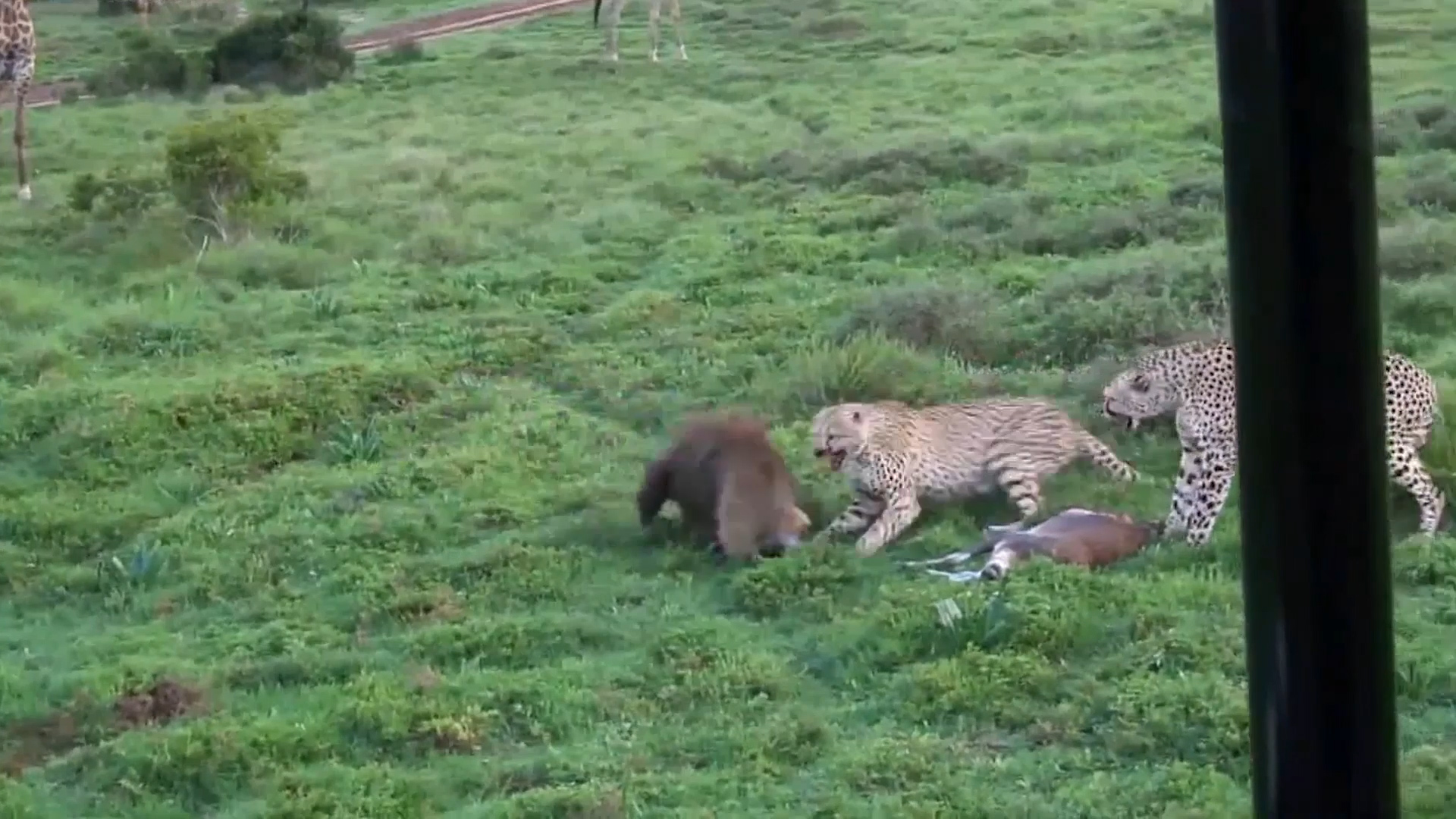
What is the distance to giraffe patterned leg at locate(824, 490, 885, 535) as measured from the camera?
525 cm

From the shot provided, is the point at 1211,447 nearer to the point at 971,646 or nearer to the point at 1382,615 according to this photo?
the point at 971,646

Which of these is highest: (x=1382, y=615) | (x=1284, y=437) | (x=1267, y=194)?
(x=1267, y=194)

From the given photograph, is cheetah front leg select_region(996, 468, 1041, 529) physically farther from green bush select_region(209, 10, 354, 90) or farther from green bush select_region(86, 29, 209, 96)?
green bush select_region(86, 29, 209, 96)

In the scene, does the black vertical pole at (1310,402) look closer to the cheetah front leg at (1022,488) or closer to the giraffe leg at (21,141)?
the cheetah front leg at (1022,488)

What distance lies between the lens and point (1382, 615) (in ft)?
4.24

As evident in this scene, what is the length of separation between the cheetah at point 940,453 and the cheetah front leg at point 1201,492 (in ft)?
1.55

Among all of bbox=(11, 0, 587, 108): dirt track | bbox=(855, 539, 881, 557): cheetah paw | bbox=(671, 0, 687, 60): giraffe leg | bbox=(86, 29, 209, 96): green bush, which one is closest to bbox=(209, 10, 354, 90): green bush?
bbox=(86, 29, 209, 96): green bush

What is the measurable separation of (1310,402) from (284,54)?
13535 millimetres

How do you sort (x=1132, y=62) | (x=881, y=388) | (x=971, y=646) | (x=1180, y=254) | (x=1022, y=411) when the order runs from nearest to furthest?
(x=971, y=646)
(x=1022, y=411)
(x=881, y=388)
(x=1180, y=254)
(x=1132, y=62)

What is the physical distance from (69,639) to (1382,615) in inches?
162

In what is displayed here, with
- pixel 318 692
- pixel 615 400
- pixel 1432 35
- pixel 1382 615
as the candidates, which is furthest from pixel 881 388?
pixel 1432 35

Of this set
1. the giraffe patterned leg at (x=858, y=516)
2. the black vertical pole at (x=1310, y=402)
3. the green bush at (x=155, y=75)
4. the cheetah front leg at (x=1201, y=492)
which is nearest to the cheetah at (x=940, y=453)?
the giraffe patterned leg at (x=858, y=516)

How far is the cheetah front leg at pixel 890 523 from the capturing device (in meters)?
5.12

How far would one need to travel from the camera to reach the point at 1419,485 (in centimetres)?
498
